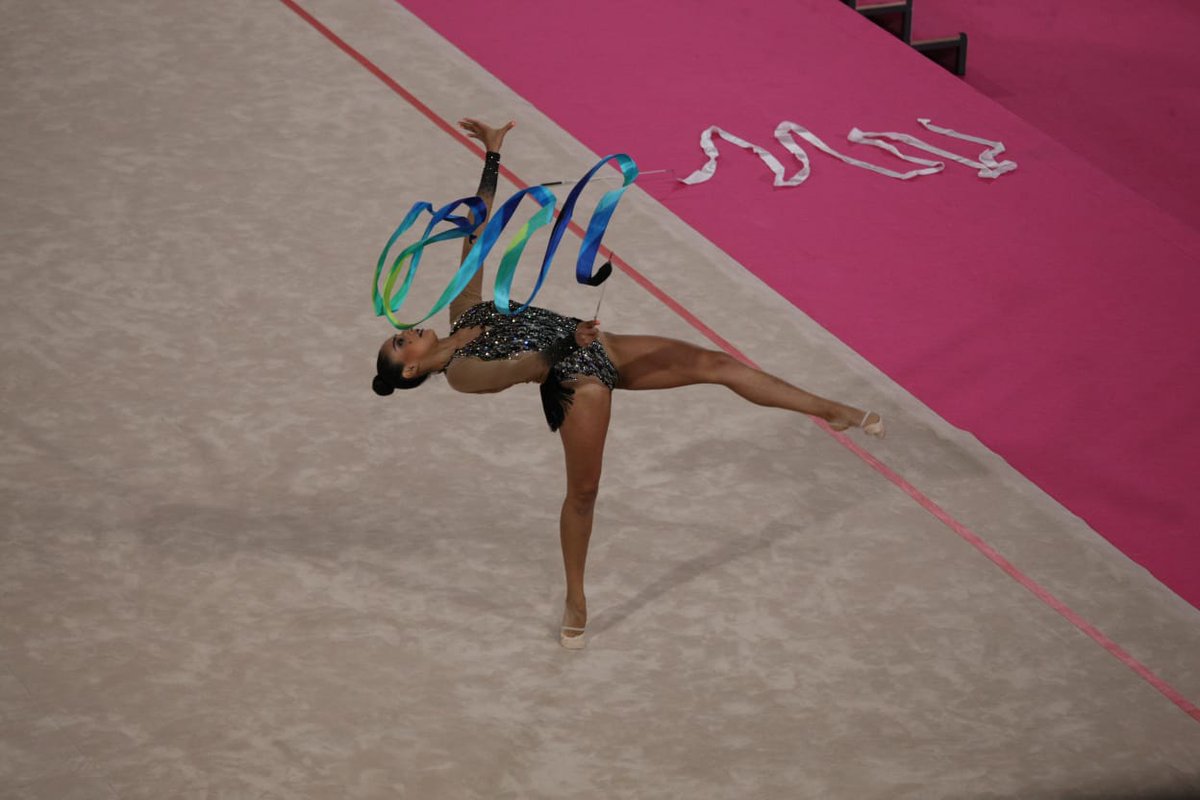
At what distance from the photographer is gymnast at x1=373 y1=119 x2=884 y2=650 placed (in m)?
3.93

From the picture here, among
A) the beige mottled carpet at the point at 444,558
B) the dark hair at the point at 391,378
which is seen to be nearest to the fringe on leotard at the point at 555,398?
the dark hair at the point at 391,378

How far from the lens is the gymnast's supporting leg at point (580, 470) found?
393cm

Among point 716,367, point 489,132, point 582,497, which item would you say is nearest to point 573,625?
point 582,497

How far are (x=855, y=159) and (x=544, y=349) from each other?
9.41 feet

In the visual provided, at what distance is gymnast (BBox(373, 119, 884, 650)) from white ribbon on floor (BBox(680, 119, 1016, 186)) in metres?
2.19

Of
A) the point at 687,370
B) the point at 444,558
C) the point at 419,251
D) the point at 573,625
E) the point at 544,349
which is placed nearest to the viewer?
the point at 544,349

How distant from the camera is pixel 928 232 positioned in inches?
237

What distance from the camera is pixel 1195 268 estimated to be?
5.99 m

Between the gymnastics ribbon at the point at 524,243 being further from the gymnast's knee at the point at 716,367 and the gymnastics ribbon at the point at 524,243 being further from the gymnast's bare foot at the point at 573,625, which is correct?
the gymnast's bare foot at the point at 573,625

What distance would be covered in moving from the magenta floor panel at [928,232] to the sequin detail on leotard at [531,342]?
1.44m

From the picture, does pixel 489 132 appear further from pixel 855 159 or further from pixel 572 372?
pixel 855 159

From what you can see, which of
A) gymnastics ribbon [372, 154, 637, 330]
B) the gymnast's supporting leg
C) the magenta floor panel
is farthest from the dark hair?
the magenta floor panel

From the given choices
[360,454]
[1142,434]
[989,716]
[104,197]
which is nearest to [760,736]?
[989,716]

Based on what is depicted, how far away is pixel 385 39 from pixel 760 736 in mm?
4072
